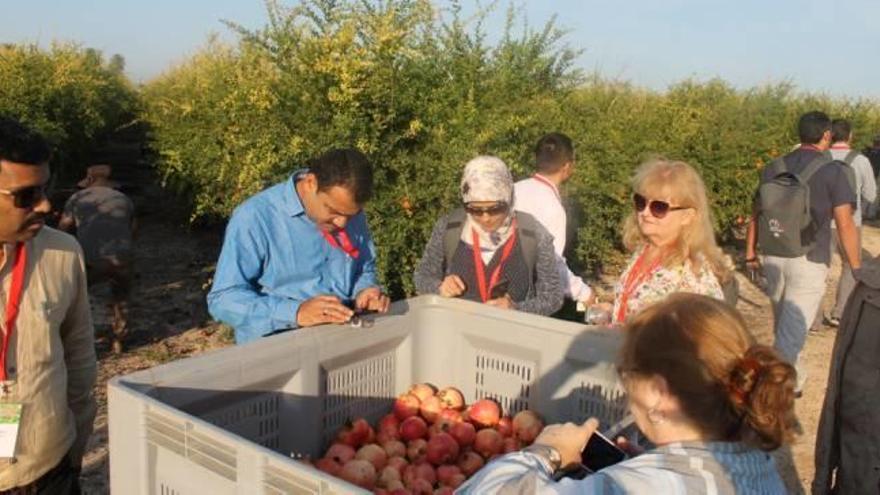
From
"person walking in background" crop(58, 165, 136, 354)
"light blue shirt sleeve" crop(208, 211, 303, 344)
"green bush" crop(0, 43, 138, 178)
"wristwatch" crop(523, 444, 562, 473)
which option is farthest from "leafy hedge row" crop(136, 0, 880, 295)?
"wristwatch" crop(523, 444, 562, 473)

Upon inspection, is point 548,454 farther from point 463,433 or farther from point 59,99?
point 59,99

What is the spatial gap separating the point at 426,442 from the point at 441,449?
2.2 inches

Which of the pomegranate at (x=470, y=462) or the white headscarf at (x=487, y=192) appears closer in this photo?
the pomegranate at (x=470, y=462)

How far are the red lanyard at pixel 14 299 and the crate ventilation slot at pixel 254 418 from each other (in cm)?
62

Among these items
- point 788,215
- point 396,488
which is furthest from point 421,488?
point 788,215

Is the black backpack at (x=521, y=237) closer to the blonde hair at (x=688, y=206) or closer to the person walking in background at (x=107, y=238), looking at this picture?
the blonde hair at (x=688, y=206)

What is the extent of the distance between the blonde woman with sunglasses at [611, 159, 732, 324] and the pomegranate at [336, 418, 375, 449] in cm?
109

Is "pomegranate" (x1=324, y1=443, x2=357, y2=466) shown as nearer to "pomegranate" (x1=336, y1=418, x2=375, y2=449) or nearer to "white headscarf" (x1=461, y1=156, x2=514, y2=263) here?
"pomegranate" (x1=336, y1=418, x2=375, y2=449)

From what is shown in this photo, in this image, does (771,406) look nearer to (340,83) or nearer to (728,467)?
(728,467)

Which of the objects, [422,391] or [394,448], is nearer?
[394,448]

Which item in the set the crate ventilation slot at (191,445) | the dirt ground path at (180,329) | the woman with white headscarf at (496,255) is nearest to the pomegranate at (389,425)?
the woman with white headscarf at (496,255)

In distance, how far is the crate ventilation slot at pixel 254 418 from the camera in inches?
85.4

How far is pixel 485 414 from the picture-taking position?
9.19 feet

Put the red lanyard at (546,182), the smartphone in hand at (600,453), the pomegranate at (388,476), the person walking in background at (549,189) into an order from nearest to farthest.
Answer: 1. the smartphone in hand at (600,453)
2. the pomegranate at (388,476)
3. the person walking in background at (549,189)
4. the red lanyard at (546,182)
